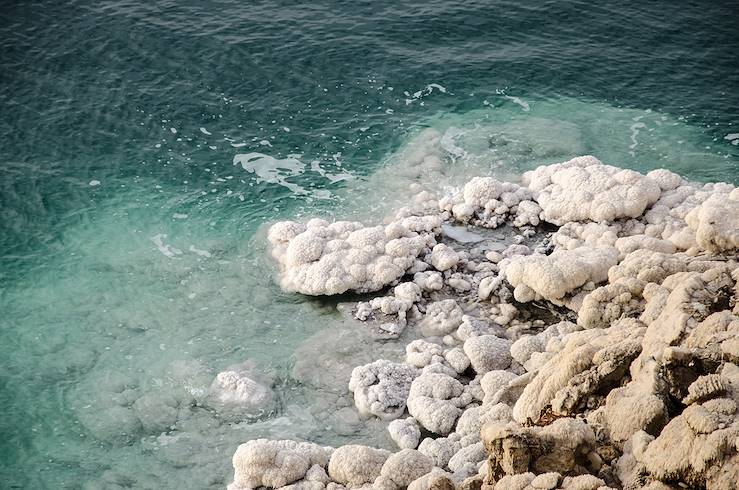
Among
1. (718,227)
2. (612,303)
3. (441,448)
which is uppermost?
(718,227)

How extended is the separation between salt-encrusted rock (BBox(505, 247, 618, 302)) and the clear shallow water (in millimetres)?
5023

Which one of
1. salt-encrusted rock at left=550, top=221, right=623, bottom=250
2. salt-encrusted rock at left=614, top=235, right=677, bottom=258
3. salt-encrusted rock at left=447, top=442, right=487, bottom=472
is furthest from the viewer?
salt-encrusted rock at left=550, top=221, right=623, bottom=250

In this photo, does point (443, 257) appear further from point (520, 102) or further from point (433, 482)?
point (520, 102)

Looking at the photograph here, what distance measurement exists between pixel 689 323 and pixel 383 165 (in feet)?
55.4

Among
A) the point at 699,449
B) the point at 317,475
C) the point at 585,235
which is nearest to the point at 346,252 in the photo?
the point at 585,235

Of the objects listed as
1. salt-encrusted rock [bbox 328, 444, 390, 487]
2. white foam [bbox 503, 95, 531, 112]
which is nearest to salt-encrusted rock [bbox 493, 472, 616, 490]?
salt-encrusted rock [bbox 328, 444, 390, 487]

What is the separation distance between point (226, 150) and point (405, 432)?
17618mm

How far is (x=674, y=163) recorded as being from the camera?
33781mm

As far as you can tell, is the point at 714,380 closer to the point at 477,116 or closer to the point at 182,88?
the point at 477,116

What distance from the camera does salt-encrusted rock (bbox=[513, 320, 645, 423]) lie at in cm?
1933

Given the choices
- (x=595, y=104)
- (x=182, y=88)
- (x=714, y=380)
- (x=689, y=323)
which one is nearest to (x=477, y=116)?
(x=595, y=104)

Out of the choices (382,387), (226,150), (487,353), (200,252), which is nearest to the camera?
(382,387)

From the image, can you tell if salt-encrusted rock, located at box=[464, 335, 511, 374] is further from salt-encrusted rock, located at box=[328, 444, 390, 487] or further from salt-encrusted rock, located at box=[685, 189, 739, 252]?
salt-encrusted rock, located at box=[685, 189, 739, 252]

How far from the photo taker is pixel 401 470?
1909cm
